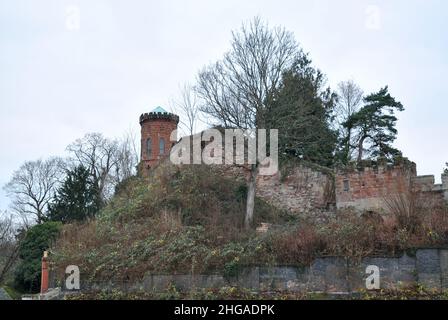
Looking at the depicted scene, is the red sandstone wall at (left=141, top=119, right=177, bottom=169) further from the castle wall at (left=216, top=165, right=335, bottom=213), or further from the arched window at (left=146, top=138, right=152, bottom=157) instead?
the castle wall at (left=216, top=165, right=335, bottom=213)

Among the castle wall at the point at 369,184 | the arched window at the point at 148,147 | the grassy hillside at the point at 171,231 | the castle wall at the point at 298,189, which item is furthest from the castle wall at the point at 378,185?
the arched window at the point at 148,147

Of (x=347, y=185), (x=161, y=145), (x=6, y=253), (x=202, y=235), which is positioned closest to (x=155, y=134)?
(x=161, y=145)

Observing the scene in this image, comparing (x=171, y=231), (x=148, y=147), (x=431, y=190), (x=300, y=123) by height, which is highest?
(x=148, y=147)

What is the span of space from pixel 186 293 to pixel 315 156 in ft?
41.1

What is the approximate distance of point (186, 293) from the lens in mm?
14070

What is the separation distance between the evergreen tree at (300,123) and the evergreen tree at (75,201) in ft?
39.8

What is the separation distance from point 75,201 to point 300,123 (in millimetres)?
14406

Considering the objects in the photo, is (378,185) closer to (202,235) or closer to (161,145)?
(202,235)

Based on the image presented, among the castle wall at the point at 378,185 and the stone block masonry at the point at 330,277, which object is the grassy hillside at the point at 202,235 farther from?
the castle wall at the point at 378,185

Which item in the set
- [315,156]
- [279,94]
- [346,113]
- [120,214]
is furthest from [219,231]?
[346,113]

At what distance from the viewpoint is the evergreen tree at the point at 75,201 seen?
28.4 metres

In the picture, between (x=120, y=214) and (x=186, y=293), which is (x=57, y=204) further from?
(x=186, y=293)

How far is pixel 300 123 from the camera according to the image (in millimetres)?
21344

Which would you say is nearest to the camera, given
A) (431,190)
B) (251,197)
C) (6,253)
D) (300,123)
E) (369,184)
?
(431,190)
